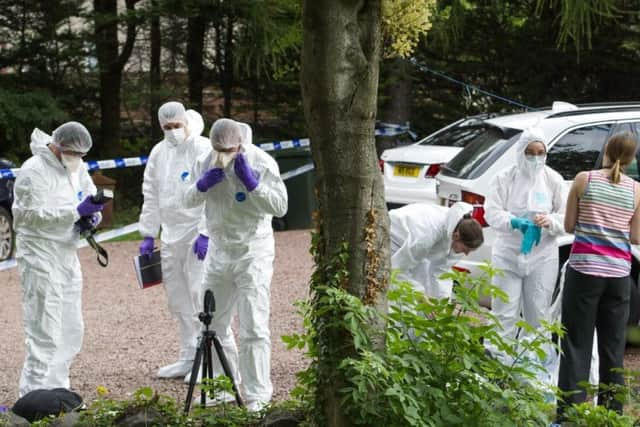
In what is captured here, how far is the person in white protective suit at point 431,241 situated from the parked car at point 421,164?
11.9ft

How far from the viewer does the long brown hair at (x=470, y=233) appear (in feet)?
19.8

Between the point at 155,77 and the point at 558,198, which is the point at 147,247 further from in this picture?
the point at 155,77

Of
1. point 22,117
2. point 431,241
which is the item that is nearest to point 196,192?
point 431,241

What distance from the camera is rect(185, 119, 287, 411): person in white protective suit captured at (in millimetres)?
6039

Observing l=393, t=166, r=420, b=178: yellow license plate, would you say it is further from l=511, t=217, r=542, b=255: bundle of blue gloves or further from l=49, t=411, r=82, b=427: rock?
l=49, t=411, r=82, b=427: rock

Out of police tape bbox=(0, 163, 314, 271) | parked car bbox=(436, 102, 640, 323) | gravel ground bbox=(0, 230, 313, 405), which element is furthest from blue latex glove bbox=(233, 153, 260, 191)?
police tape bbox=(0, 163, 314, 271)

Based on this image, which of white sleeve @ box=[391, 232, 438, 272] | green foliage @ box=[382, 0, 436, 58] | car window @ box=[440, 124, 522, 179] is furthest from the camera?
car window @ box=[440, 124, 522, 179]

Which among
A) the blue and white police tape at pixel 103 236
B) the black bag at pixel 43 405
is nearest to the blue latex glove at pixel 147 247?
the black bag at pixel 43 405

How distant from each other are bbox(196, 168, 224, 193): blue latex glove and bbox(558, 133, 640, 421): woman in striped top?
202cm

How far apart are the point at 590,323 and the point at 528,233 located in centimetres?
93

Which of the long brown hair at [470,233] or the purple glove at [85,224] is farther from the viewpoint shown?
the purple glove at [85,224]

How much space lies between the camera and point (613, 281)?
Result: 562cm

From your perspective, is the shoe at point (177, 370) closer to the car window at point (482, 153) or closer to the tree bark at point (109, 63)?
the car window at point (482, 153)

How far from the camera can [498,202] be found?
6.68 meters
